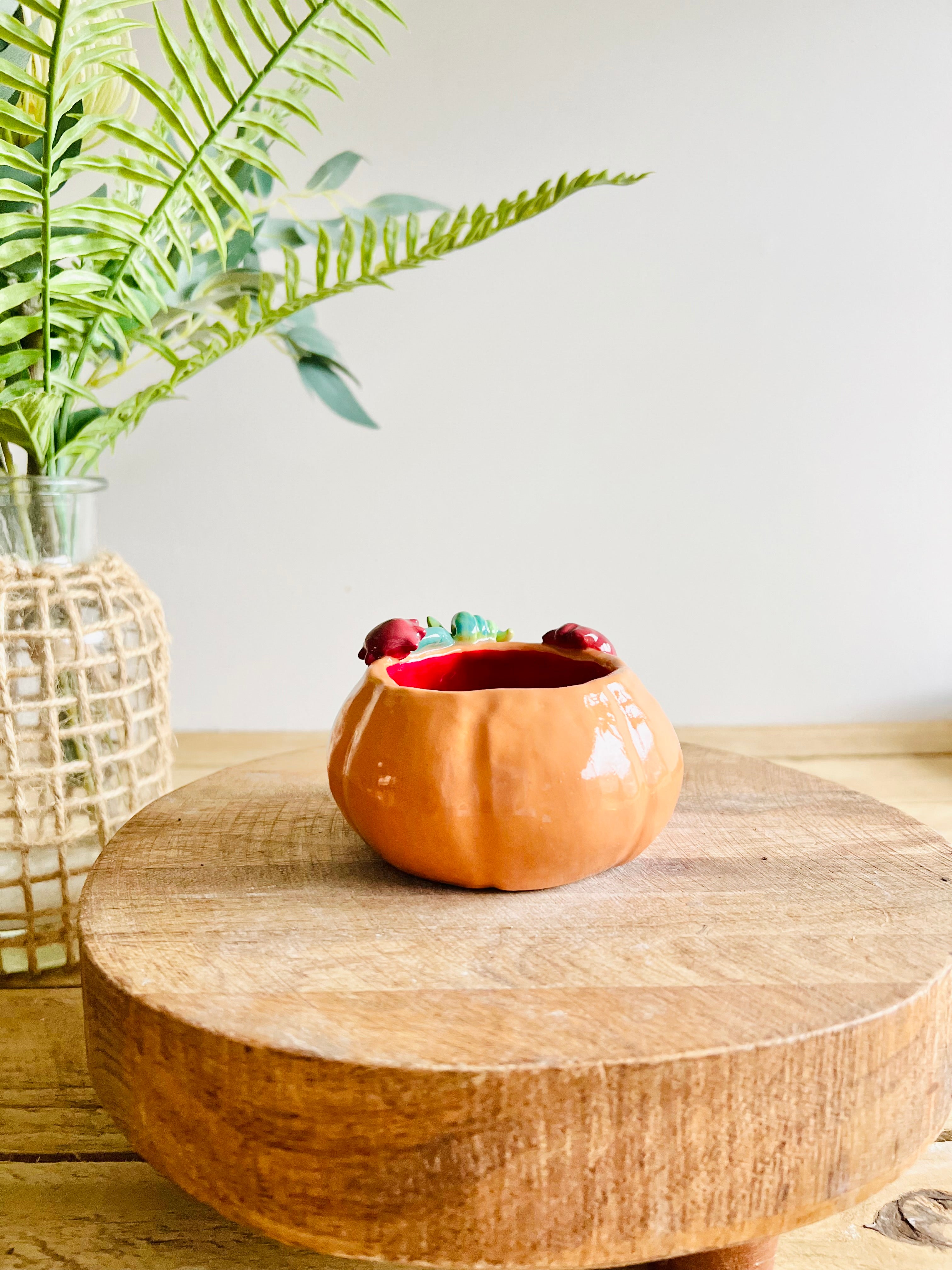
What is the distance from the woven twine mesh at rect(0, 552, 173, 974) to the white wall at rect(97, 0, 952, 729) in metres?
0.53

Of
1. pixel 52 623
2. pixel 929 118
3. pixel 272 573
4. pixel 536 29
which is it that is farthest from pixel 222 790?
pixel 929 118

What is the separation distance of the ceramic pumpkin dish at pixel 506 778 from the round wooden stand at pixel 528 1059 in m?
0.02

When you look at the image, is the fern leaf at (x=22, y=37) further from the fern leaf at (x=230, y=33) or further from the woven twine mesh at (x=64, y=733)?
→ the woven twine mesh at (x=64, y=733)

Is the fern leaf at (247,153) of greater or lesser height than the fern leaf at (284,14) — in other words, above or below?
below

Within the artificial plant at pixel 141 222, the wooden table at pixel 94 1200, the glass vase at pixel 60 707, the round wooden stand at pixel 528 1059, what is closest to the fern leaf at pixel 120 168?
the artificial plant at pixel 141 222

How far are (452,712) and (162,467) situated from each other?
0.92 meters

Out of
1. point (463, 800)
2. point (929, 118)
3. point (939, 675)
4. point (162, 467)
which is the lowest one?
point (939, 675)

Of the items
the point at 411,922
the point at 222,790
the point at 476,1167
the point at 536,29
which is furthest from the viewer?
→ the point at 536,29

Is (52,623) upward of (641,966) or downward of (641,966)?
upward

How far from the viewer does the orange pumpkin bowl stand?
1.55ft

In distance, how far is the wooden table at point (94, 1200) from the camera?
506 mm

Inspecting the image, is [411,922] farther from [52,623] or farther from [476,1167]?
[52,623]

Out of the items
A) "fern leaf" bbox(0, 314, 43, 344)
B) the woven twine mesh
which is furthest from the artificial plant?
the woven twine mesh

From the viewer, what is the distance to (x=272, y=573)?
1.31m
